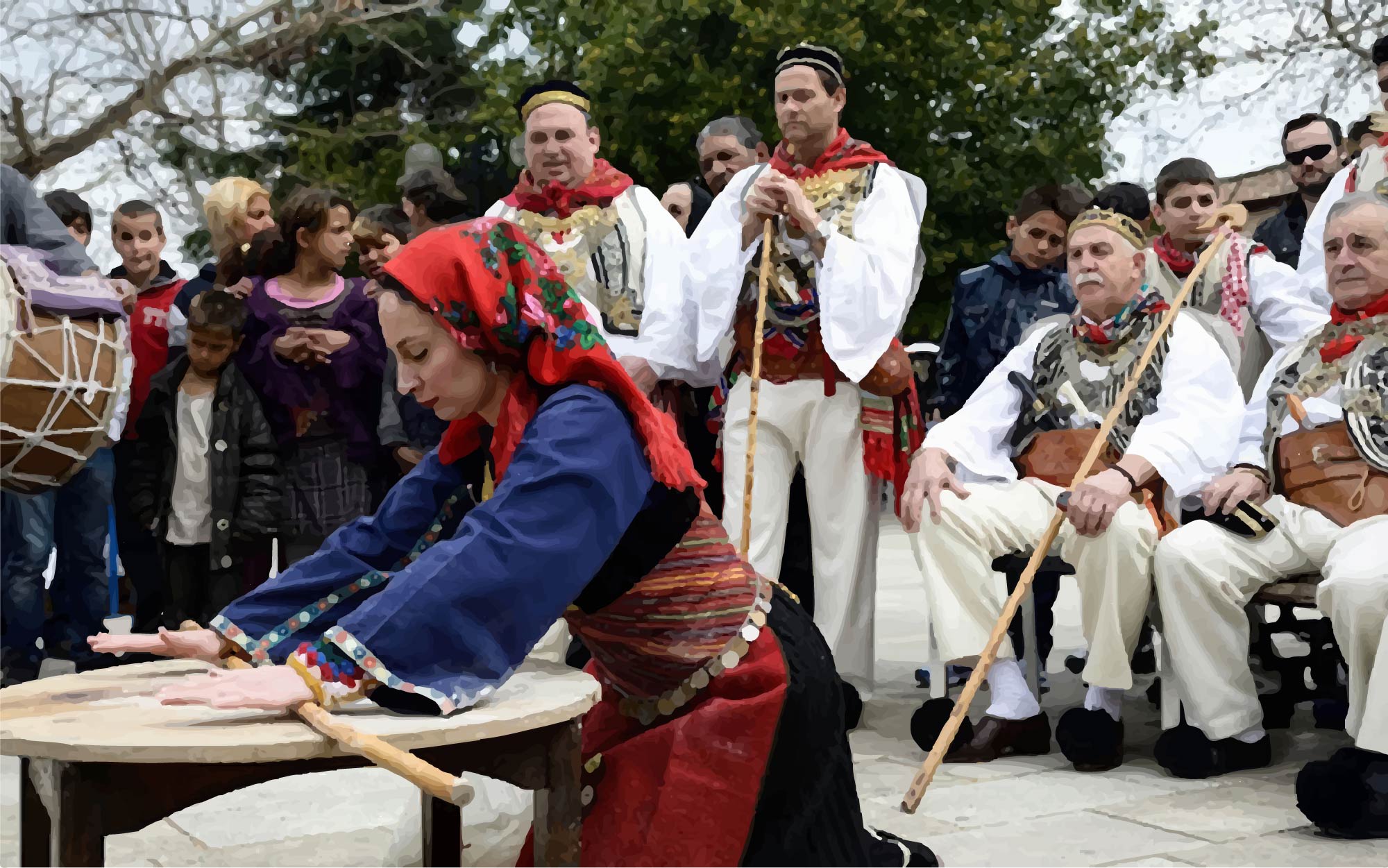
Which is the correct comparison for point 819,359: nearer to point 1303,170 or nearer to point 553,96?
point 553,96

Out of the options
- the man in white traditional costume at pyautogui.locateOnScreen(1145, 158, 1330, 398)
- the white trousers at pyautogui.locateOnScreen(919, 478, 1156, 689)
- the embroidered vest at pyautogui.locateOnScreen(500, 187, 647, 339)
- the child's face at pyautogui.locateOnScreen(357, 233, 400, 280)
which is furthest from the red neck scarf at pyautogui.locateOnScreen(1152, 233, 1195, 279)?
the child's face at pyautogui.locateOnScreen(357, 233, 400, 280)

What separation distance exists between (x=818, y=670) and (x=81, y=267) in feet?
11.2

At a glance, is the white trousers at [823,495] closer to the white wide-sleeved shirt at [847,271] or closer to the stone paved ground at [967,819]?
the white wide-sleeved shirt at [847,271]

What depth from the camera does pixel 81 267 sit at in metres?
4.84

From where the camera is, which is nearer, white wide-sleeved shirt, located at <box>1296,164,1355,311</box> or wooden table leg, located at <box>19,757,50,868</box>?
wooden table leg, located at <box>19,757,50,868</box>

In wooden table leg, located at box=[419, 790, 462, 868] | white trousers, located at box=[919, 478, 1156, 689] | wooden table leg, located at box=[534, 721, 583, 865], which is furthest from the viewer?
white trousers, located at box=[919, 478, 1156, 689]

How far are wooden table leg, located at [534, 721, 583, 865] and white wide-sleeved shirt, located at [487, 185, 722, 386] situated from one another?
3.04 m

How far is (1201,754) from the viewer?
406 centimetres

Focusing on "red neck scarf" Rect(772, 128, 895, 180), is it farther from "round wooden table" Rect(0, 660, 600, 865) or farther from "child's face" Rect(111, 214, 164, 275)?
"round wooden table" Rect(0, 660, 600, 865)

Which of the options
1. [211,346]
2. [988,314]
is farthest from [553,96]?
[988,314]

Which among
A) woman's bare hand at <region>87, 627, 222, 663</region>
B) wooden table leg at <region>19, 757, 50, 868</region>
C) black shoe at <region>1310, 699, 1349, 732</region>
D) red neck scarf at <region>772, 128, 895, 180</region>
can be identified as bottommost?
black shoe at <region>1310, 699, 1349, 732</region>

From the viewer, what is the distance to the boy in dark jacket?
17.5ft

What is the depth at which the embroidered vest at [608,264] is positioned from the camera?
5.15 m

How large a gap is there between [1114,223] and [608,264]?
1684 mm
